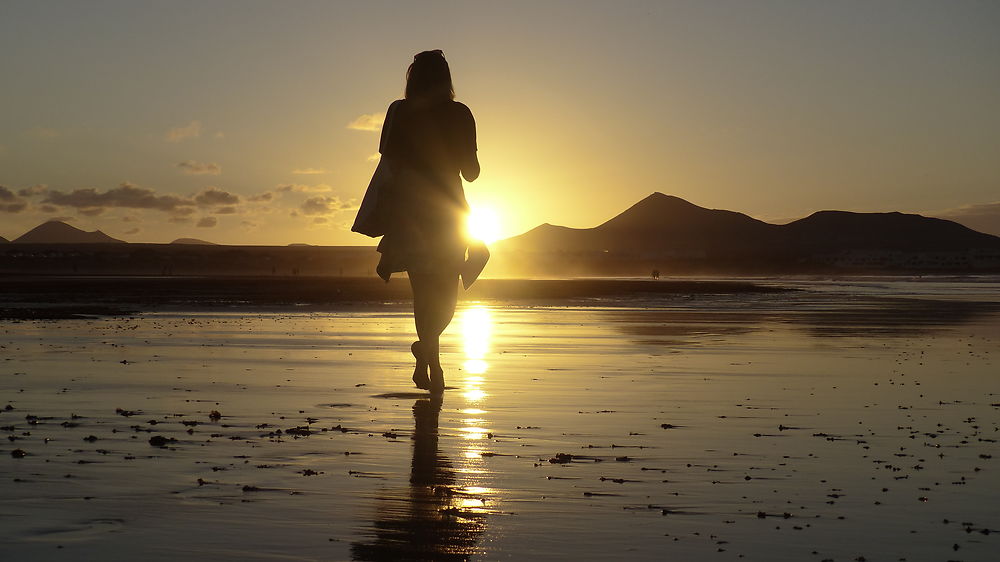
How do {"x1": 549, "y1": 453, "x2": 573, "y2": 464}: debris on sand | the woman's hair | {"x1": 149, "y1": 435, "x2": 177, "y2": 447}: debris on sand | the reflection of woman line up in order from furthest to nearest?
the woman's hair → {"x1": 149, "y1": 435, "x2": 177, "y2": 447}: debris on sand → {"x1": 549, "y1": 453, "x2": 573, "y2": 464}: debris on sand → the reflection of woman

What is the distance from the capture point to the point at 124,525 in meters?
6.34

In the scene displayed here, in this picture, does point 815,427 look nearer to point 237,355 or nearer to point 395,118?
point 395,118

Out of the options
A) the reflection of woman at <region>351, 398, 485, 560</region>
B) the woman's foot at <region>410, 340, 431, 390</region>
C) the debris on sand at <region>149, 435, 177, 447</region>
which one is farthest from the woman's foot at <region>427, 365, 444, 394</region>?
the reflection of woman at <region>351, 398, 485, 560</region>

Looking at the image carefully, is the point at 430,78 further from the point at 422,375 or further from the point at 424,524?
the point at 424,524

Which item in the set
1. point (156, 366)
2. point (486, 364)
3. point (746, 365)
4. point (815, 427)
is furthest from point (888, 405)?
point (156, 366)

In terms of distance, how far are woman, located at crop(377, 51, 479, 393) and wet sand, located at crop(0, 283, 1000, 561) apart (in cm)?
123

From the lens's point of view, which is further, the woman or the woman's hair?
the woman's hair

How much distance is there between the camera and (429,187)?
12641 millimetres

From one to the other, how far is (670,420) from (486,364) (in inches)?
284

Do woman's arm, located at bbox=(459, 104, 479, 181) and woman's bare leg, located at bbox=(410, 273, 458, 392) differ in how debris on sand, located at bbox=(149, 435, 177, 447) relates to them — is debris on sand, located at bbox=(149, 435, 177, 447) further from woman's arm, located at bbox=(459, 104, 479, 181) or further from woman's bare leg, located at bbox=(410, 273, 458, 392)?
woman's arm, located at bbox=(459, 104, 479, 181)

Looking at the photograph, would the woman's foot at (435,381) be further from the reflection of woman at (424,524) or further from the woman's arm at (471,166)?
the reflection of woman at (424,524)

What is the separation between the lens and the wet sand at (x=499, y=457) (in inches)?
243

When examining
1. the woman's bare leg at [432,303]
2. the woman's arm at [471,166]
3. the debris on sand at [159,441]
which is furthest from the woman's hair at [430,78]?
the debris on sand at [159,441]

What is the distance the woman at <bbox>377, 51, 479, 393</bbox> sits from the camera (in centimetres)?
1254
